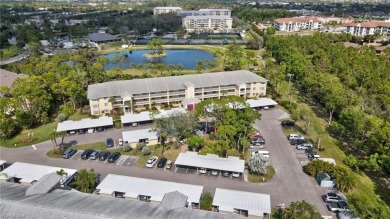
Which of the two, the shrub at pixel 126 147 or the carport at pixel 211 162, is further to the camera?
the shrub at pixel 126 147

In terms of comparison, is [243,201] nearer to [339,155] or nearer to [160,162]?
[160,162]

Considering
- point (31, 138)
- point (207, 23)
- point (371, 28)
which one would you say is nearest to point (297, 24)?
point (371, 28)

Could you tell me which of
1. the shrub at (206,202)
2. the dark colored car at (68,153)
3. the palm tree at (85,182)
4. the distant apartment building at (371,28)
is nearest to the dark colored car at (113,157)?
the dark colored car at (68,153)

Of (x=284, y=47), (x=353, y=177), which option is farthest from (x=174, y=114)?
(x=284, y=47)

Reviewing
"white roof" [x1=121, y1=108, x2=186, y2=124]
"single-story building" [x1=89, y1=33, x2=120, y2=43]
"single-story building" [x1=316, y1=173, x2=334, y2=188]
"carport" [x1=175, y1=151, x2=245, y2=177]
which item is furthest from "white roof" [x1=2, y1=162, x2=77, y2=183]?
"single-story building" [x1=89, y1=33, x2=120, y2=43]

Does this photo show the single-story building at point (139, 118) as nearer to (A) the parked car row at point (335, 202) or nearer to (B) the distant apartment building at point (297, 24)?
(A) the parked car row at point (335, 202)

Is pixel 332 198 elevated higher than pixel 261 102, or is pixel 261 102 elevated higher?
pixel 261 102

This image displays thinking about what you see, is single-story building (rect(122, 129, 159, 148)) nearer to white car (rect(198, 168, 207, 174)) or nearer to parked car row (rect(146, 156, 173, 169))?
parked car row (rect(146, 156, 173, 169))
